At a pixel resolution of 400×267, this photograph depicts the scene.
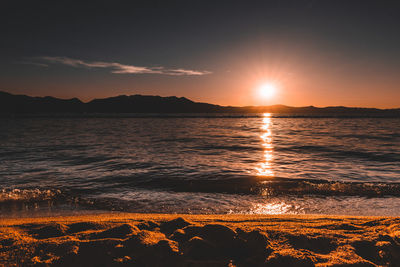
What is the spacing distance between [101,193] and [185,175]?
3.60 meters

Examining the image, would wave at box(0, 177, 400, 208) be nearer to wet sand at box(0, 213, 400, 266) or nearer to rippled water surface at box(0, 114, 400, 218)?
rippled water surface at box(0, 114, 400, 218)

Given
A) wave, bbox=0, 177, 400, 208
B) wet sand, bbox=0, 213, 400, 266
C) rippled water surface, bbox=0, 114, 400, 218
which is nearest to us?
wet sand, bbox=0, 213, 400, 266

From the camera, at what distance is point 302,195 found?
7648 millimetres

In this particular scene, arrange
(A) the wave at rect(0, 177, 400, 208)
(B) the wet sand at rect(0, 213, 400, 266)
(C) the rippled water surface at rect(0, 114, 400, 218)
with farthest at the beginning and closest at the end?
(A) the wave at rect(0, 177, 400, 208) < (C) the rippled water surface at rect(0, 114, 400, 218) < (B) the wet sand at rect(0, 213, 400, 266)

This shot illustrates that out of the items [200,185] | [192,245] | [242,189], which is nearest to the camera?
[192,245]

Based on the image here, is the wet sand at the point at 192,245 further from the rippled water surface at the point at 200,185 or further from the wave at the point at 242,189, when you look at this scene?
the wave at the point at 242,189

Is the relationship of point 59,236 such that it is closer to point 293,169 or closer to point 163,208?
point 163,208

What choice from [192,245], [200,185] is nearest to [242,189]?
[200,185]

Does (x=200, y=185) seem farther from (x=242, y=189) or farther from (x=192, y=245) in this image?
A: (x=192, y=245)

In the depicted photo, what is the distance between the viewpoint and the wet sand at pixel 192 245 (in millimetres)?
3016

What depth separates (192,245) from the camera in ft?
10.9

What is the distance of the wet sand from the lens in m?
3.02

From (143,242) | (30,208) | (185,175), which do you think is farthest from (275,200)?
(30,208)

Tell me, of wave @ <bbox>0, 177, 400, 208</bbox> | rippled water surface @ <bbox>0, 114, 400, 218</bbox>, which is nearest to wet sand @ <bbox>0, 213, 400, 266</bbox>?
rippled water surface @ <bbox>0, 114, 400, 218</bbox>
